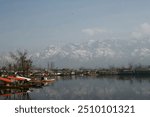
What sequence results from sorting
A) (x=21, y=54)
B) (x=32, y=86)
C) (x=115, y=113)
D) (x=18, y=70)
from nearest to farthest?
(x=115, y=113) < (x=32, y=86) < (x=21, y=54) < (x=18, y=70)

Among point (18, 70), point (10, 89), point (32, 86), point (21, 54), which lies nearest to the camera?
point (10, 89)

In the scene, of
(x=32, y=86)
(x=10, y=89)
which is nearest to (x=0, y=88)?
(x=10, y=89)

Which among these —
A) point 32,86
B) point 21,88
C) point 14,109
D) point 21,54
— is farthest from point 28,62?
point 14,109

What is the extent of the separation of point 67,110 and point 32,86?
4601 cm

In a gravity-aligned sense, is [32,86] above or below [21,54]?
below

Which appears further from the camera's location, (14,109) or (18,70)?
(18,70)

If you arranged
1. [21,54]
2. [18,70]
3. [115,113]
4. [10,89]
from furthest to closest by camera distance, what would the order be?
1. [18,70]
2. [21,54]
3. [10,89]
4. [115,113]

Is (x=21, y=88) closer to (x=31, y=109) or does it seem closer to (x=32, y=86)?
(x=32, y=86)

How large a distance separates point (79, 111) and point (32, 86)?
152 feet

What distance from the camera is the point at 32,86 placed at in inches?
2542

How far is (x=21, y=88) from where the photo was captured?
55188 millimetres

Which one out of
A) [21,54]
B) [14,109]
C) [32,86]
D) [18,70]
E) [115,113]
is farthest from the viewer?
[18,70]

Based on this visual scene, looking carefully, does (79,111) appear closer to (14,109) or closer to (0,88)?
(14,109)

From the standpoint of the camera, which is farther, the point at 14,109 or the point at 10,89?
the point at 10,89
